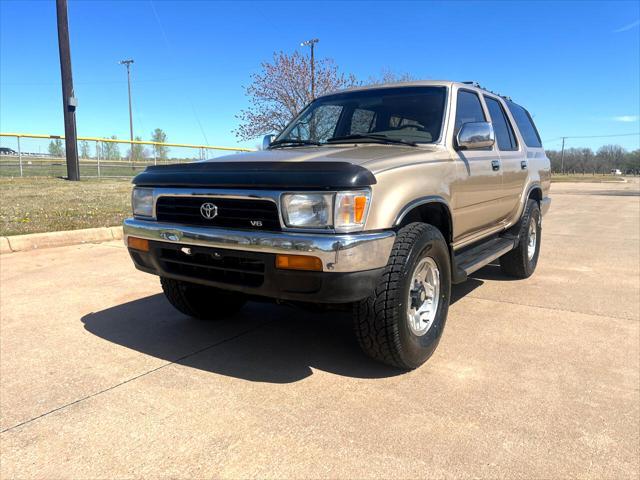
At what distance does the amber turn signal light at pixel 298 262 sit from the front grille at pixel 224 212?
0.17 m

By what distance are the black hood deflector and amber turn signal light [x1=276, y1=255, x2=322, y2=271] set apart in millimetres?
365

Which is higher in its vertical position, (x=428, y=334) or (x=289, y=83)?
(x=289, y=83)

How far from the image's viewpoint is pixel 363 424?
2441mm

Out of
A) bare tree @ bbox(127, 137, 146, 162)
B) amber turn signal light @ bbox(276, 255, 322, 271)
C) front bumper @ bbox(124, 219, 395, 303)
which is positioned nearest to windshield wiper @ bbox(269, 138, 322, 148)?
front bumper @ bbox(124, 219, 395, 303)

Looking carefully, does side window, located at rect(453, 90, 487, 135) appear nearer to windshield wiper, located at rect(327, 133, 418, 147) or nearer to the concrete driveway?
windshield wiper, located at rect(327, 133, 418, 147)

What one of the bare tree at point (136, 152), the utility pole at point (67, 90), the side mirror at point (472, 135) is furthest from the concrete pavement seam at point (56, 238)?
the bare tree at point (136, 152)

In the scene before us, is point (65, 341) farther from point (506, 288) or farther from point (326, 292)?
point (506, 288)

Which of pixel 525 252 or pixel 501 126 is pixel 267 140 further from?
pixel 525 252

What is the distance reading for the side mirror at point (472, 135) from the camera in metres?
3.59

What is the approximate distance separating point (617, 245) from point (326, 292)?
702 cm

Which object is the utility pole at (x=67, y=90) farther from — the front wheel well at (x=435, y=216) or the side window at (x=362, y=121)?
the front wheel well at (x=435, y=216)

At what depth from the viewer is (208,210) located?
286 cm

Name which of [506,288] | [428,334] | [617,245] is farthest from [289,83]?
[428,334]

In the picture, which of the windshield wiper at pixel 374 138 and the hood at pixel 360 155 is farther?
the windshield wiper at pixel 374 138
